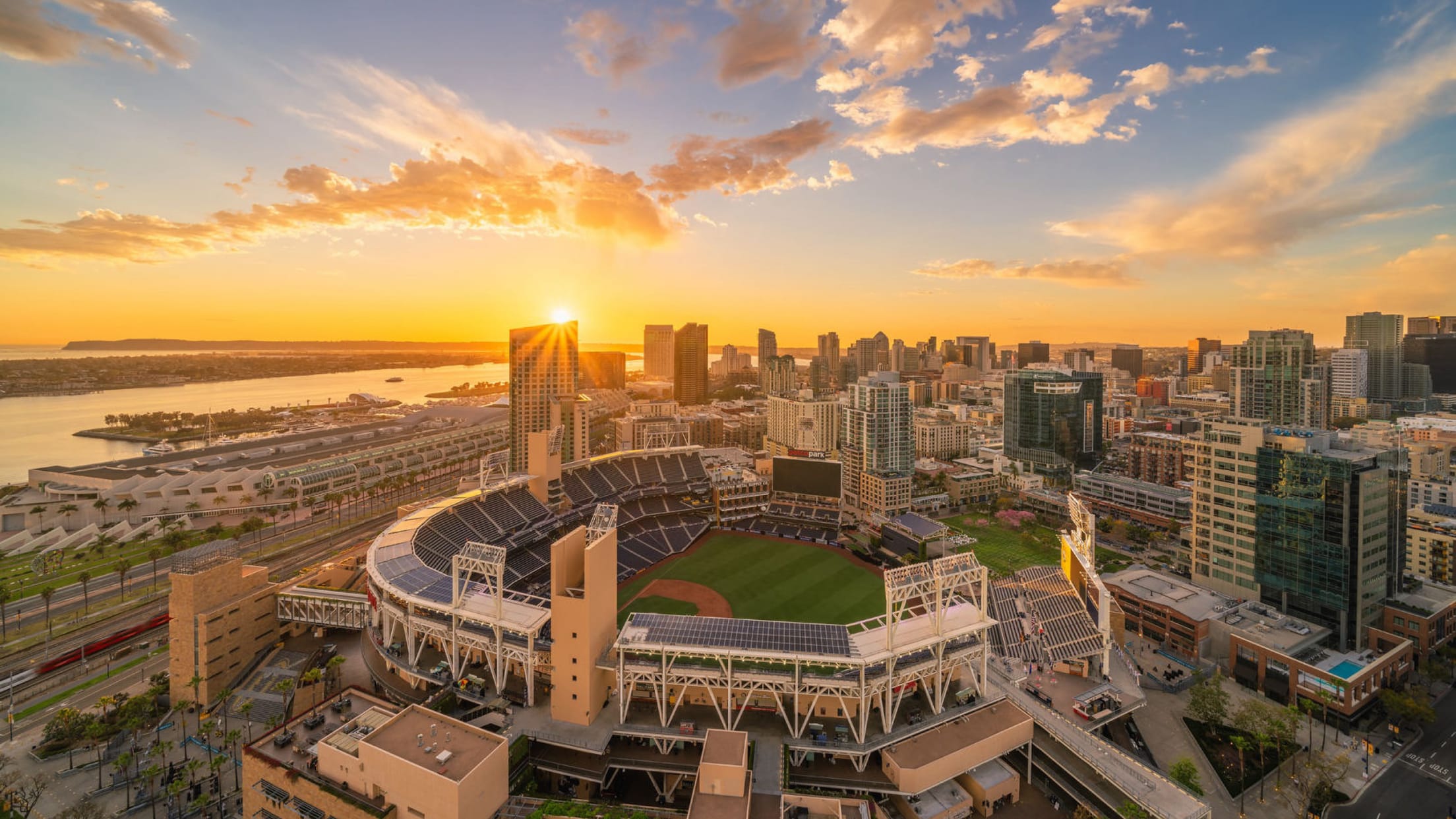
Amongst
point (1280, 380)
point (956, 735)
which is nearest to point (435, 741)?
point (956, 735)

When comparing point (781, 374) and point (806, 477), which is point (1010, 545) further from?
point (781, 374)

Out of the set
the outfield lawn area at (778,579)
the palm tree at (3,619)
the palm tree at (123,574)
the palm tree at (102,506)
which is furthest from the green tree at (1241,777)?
the palm tree at (102,506)

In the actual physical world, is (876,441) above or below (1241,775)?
above

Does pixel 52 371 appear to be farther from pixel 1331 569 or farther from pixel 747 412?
pixel 1331 569

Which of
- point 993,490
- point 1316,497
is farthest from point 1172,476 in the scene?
point 1316,497

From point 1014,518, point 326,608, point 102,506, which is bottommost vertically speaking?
point 1014,518
